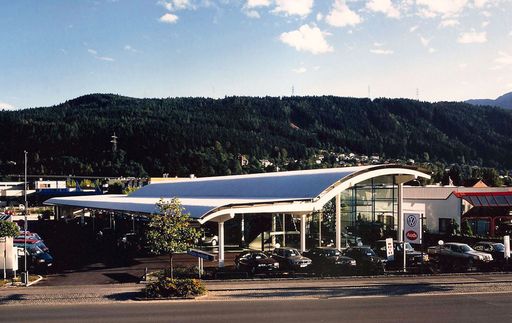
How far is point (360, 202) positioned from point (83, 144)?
155 metres

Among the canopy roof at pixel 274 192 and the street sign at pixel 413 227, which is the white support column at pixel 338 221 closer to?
the canopy roof at pixel 274 192

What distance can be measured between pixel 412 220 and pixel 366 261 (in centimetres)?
405

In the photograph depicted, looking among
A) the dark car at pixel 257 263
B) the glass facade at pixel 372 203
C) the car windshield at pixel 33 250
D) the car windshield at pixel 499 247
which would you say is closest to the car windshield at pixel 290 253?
the dark car at pixel 257 263

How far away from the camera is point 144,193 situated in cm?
6600

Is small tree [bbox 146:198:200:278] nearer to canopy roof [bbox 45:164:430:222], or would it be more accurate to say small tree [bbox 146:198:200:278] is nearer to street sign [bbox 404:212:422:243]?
canopy roof [bbox 45:164:430:222]

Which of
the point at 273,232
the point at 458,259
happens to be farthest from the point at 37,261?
the point at 458,259

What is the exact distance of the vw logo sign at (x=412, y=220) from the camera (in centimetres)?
3132

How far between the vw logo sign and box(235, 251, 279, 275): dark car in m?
8.24

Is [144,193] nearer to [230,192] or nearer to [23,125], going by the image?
[230,192]

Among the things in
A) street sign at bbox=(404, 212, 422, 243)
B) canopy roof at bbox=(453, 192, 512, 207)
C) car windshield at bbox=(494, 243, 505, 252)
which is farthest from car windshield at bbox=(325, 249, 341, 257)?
canopy roof at bbox=(453, 192, 512, 207)

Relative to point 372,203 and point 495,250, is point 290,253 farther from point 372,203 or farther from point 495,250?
point 495,250

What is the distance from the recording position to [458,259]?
3572cm

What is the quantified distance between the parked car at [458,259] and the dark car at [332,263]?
6.19 metres

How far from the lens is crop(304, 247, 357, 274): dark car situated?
3209 centimetres
